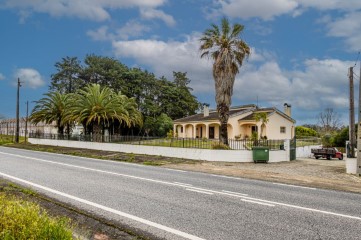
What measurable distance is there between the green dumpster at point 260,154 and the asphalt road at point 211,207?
1174 cm

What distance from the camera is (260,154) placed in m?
23.5

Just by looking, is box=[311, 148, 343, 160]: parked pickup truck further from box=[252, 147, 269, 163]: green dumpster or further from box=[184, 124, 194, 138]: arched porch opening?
box=[184, 124, 194, 138]: arched porch opening

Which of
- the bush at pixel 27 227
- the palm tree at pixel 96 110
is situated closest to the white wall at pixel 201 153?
the palm tree at pixel 96 110

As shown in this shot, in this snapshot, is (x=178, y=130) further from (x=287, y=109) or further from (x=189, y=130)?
(x=287, y=109)

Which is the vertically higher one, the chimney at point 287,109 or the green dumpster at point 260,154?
the chimney at point 287,109

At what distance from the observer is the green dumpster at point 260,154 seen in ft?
76.9

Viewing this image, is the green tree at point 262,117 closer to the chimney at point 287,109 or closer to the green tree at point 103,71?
the chimney at point 287,109

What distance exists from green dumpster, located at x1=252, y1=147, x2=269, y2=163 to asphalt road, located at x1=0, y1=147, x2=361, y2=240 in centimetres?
1174

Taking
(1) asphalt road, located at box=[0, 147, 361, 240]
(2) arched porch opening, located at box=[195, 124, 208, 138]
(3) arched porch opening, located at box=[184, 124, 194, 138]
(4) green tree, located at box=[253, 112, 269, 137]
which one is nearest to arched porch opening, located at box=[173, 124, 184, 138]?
(3) arched porch opening, located at box=[184, 124, 194, 138]

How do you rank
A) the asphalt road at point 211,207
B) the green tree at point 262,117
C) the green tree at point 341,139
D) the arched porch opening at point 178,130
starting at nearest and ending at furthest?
the asphalt road at point 211,207 < the green tree at point 262,117 < the green tree at point 341,139 < the arched porch opening at point 178,130

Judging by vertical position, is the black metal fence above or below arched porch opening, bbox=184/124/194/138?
below

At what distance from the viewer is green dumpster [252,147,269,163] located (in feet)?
76.9

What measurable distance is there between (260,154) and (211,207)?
16376 millimetres

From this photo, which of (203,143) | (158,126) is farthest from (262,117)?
(158,126)
